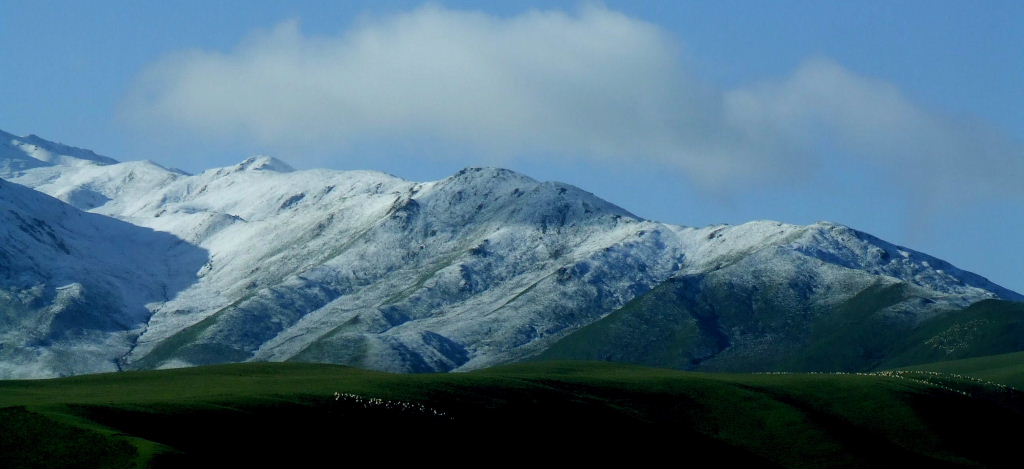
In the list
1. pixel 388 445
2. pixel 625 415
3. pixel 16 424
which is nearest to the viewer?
pixel 16 424

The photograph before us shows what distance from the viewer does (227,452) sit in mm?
106562

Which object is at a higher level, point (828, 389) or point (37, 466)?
point (828, 389)

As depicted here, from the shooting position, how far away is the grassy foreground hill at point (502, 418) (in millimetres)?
106000

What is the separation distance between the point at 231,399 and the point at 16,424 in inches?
840

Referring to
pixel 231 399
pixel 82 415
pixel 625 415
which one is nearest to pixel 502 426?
pixel 625 415

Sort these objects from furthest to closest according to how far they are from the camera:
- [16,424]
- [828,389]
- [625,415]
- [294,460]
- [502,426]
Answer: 1. [828,389]
2. [625,415]
3. [502,426]
4. [294,460]
5. [16,424]

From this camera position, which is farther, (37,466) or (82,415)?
(82,415)

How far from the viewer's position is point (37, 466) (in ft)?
312

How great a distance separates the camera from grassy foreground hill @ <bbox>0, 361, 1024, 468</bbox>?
10600 centimetres

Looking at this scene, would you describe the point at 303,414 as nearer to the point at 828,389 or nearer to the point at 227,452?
the point at 227,452

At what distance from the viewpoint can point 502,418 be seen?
5300 inches

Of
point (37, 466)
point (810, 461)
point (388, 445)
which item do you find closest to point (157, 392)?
point (388, 445)

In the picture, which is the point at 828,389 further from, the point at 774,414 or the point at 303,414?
the point at 303,414

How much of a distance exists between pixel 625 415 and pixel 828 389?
30392 mm
